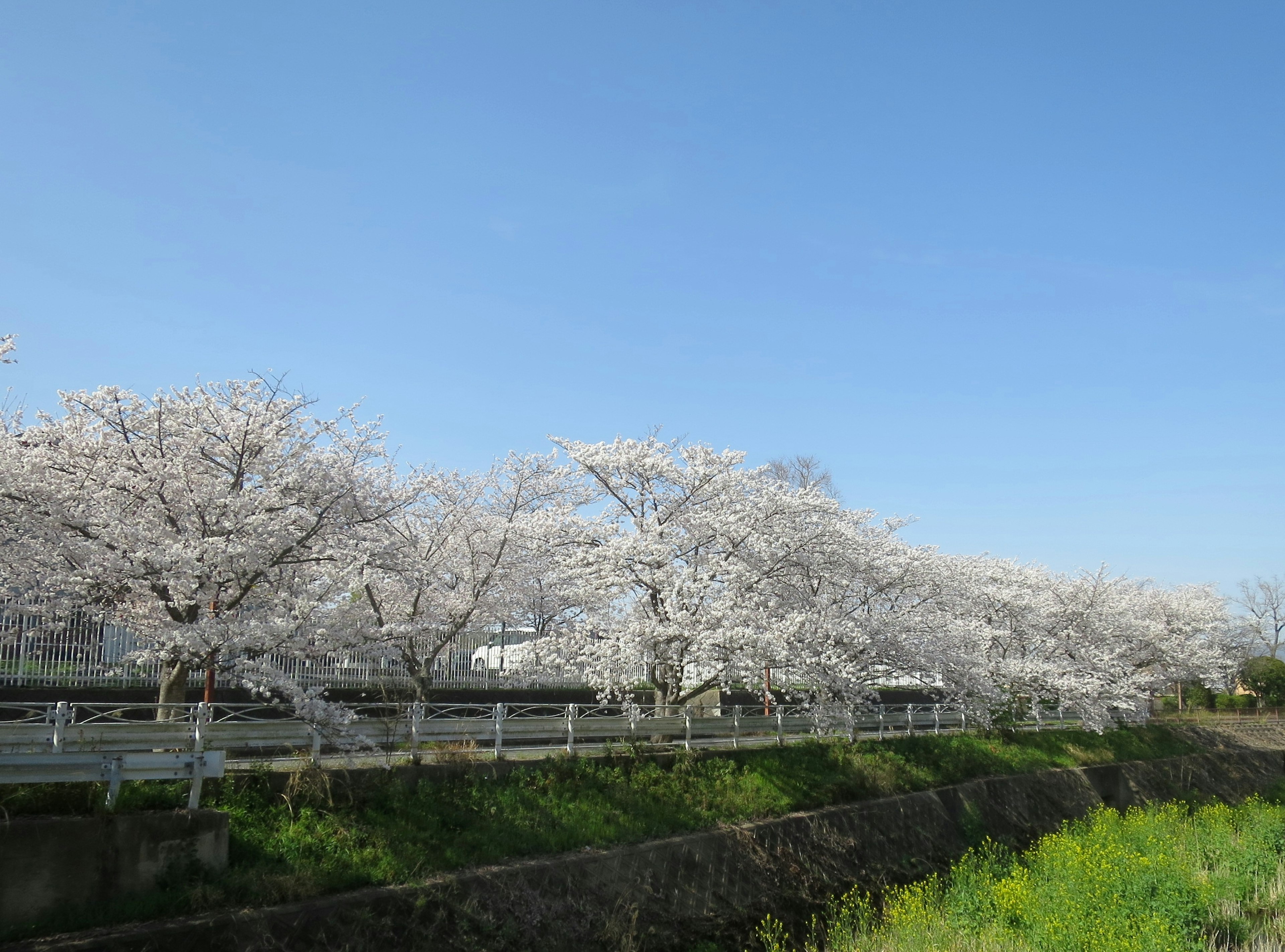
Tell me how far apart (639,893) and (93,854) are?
26.9ft

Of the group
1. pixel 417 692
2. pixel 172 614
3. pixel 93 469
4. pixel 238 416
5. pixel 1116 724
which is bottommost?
pixel 1116 724

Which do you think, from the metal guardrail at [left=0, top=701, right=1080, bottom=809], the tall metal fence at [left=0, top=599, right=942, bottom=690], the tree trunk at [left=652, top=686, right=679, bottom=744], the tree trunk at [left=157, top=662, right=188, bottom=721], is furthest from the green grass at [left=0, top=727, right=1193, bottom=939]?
the tree trunk at [left=157, top=662, right=188, bottom=721]

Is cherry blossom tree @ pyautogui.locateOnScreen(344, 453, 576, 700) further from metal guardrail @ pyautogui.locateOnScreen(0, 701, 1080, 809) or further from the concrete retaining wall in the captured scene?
the concrete retaining wall

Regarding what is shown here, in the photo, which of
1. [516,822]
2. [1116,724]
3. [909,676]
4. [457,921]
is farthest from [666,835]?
[1116,724]

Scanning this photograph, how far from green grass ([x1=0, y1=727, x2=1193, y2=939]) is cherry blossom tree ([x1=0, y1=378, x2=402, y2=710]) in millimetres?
2024

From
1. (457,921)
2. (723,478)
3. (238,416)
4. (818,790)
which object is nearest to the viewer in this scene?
(457,921)

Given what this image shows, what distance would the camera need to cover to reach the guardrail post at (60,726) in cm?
1115

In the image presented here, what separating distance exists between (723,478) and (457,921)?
13.2m

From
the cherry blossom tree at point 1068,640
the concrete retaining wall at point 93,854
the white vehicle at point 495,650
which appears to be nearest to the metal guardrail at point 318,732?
the concrete retaining wall at point 93,854

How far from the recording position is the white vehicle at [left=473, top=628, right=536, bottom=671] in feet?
82.2

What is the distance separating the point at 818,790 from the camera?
20.9 meters

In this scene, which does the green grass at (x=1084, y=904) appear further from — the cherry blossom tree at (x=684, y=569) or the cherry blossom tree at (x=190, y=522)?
the cherry blossom tree at (x=190, y=522)

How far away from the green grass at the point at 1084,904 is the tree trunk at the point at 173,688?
419 inches

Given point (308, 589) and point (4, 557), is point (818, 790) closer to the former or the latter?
point (308, 589)
